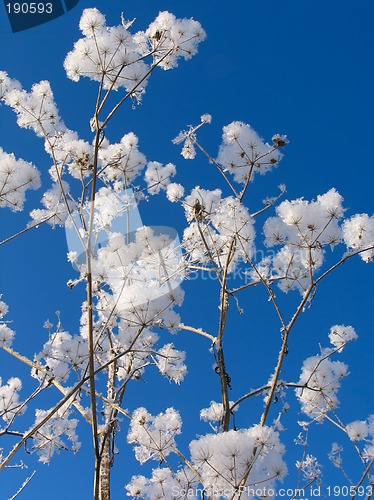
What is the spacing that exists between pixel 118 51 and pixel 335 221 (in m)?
2.02

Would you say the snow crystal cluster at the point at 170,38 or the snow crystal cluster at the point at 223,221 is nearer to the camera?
the snow crystal cluster at the point at 223,221

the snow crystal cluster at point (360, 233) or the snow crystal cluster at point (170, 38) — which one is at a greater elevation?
the snow crystal cluster at point (170, 38)

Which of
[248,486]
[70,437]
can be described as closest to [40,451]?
[70,437]

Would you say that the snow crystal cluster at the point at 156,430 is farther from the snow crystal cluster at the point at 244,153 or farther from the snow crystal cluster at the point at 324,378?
the snow crystal cluster at the point at 244,153

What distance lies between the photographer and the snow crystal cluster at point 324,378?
381 cm

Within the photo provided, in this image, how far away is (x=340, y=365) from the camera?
3.95m

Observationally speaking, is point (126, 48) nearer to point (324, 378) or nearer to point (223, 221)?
point (223, 221)

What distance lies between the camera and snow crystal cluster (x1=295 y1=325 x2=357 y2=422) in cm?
381

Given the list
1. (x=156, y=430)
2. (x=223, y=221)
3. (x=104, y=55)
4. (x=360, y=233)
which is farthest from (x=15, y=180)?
(x=360, y=233)

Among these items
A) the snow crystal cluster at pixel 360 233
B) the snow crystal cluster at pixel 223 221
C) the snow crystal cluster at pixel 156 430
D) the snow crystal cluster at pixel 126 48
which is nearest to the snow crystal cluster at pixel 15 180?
the snow crystal cluster at pixel 126 48

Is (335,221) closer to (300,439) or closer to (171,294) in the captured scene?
(171,294)

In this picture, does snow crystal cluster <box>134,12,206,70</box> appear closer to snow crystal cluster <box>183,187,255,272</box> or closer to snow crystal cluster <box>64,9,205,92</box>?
Answer: snow crystal cluster <box>64,9,205,92</box>

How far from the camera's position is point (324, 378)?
3.92 meters

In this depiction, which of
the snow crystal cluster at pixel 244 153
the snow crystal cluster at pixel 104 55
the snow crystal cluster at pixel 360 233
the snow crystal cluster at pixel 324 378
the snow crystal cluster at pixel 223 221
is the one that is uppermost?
the snow crystal cluster at pixel 104 55
